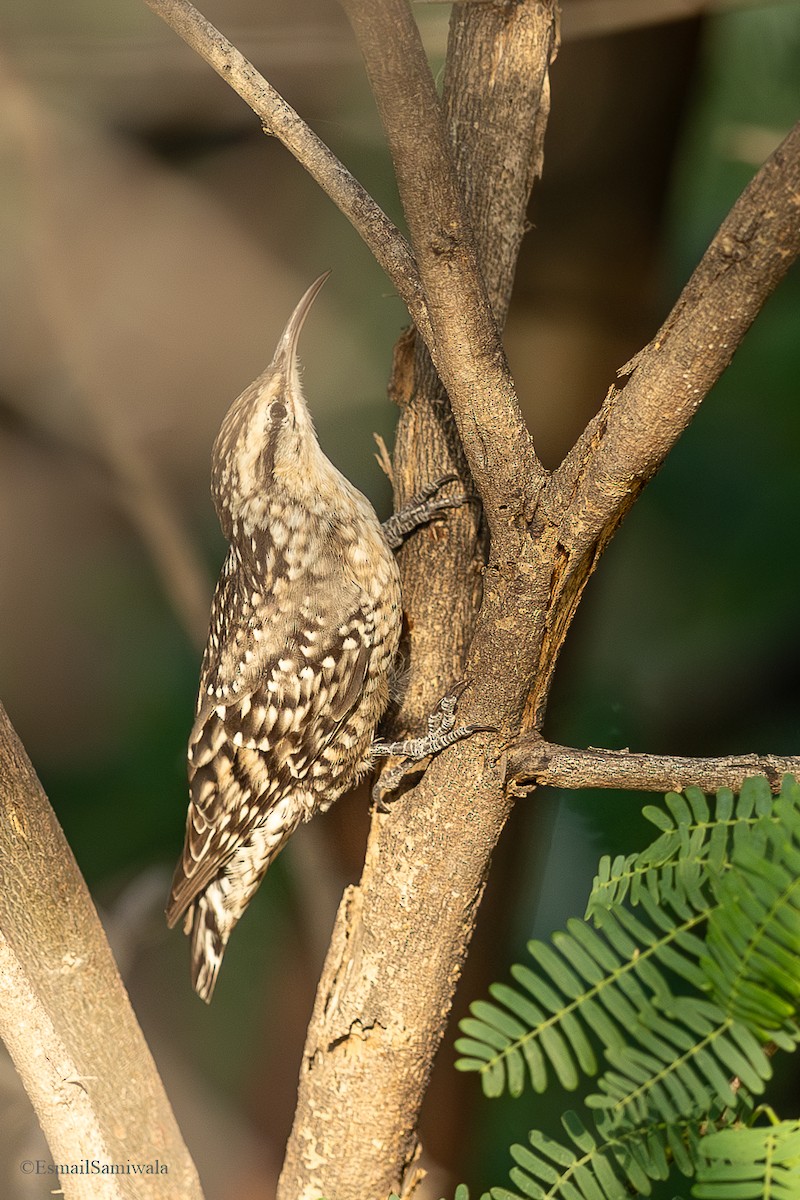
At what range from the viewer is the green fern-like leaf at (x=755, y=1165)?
0.89 m

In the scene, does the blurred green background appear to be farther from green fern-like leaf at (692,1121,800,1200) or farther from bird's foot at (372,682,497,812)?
green fern-like leaf at (692,1121,800,1200)

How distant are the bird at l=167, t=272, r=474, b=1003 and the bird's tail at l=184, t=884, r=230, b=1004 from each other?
0.51 feet

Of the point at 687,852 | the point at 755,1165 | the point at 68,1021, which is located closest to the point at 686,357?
the point at 687,852

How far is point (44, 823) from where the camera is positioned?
1630 mm

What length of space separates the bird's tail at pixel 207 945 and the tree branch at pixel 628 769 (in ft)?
3.10

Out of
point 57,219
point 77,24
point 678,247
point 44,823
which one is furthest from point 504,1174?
point 77,24

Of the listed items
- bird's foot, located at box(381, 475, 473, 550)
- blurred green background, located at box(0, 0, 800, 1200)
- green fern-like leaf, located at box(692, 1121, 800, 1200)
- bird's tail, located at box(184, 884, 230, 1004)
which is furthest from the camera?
blurred green background, located at box(0, 0, 800, 1200)

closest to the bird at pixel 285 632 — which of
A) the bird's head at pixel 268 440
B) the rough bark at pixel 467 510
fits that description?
the bird's head at pixel 268 440

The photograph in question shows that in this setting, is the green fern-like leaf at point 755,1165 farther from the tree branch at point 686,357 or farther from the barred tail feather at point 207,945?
the barred tail feather at point 207,945

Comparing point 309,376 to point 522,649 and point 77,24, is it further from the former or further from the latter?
point 522,649

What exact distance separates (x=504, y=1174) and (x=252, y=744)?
1.46 meters

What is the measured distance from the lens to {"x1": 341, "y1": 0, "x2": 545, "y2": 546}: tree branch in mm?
1148

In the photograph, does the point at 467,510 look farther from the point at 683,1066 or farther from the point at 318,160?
the point at 683,1066

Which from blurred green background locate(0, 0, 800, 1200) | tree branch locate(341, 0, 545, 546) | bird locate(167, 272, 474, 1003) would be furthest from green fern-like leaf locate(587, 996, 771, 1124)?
blurred green background locate(0, 0, 800, 1200)
